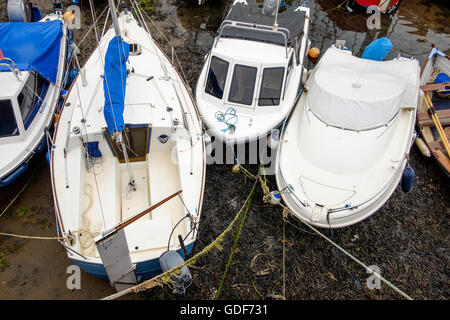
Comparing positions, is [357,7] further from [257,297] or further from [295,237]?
[257,297]

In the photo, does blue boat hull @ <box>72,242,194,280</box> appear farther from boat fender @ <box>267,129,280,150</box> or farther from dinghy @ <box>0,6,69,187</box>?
boat fender @ <box>267,129,280,150</box>

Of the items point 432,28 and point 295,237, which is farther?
point 432,28

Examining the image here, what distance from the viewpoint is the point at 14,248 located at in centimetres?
556

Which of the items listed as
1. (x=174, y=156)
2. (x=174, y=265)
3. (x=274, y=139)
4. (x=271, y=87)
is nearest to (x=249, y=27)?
(x=271, y=87)

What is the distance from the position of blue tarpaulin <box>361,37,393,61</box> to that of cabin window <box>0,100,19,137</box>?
7.95 metres

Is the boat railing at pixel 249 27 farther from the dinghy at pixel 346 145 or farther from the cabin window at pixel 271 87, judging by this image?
the dinghy at pixel 346 145

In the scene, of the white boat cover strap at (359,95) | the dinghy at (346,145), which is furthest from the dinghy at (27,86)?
the white boat cover strap at (359,95)

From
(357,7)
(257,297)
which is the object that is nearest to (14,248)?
(257,297)

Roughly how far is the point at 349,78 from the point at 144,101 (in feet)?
13.1

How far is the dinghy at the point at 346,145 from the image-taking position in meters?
5.37

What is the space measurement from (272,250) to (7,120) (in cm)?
538

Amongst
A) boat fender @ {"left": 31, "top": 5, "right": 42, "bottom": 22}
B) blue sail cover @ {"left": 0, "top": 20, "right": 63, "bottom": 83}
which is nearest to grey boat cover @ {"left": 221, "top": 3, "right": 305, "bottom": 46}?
blue sail cover @ {"left": 0, "top": 20, "right": 63, "bottom": 83}

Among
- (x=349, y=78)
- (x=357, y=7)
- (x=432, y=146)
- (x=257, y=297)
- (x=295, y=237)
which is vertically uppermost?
(x=357, y=7)

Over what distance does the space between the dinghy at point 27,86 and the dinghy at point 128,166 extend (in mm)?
650
